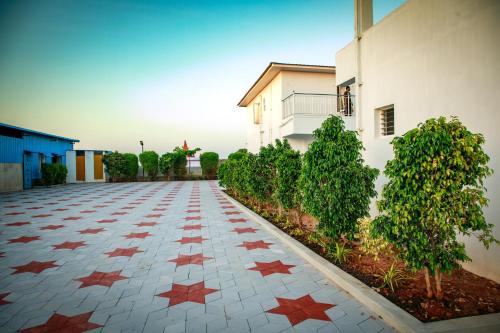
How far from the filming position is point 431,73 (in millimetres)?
3980

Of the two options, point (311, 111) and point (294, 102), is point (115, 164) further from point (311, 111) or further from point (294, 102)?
point (311, 111)

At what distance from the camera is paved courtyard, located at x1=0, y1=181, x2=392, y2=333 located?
239 cm

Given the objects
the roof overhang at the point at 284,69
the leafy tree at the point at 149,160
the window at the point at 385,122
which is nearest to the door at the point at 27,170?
the leafy tree at the point at 149,160

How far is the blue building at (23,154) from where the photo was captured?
15633 millimetres

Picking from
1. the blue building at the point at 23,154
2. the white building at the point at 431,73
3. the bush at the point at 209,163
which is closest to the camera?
the white building at the point at 431,73

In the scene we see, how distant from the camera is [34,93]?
1552cm

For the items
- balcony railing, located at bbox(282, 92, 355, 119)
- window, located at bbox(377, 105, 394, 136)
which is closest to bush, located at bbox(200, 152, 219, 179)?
balcony railing, located at bbox(282, 92, 355, 119)

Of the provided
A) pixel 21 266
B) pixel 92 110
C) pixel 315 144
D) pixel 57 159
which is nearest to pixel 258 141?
pixel 92 110

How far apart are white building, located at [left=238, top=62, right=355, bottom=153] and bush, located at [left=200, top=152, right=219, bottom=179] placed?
27.5ft

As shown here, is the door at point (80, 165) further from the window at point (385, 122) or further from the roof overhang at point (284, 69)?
the window at point (385, 122)

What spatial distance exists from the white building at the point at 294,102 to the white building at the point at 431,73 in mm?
4679

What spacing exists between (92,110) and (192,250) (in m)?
17.6

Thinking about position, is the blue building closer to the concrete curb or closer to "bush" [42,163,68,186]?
"bush" [42,163,68,186]

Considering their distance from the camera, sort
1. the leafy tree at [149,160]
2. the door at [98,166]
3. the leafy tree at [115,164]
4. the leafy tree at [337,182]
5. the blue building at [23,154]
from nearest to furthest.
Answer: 1. the leafy tree at [337,182]
2. the blue building at [23,154]
3. the leafy tree at [115,164]
4. the door at [98,166]
5. the leafy tree at [149,160]
